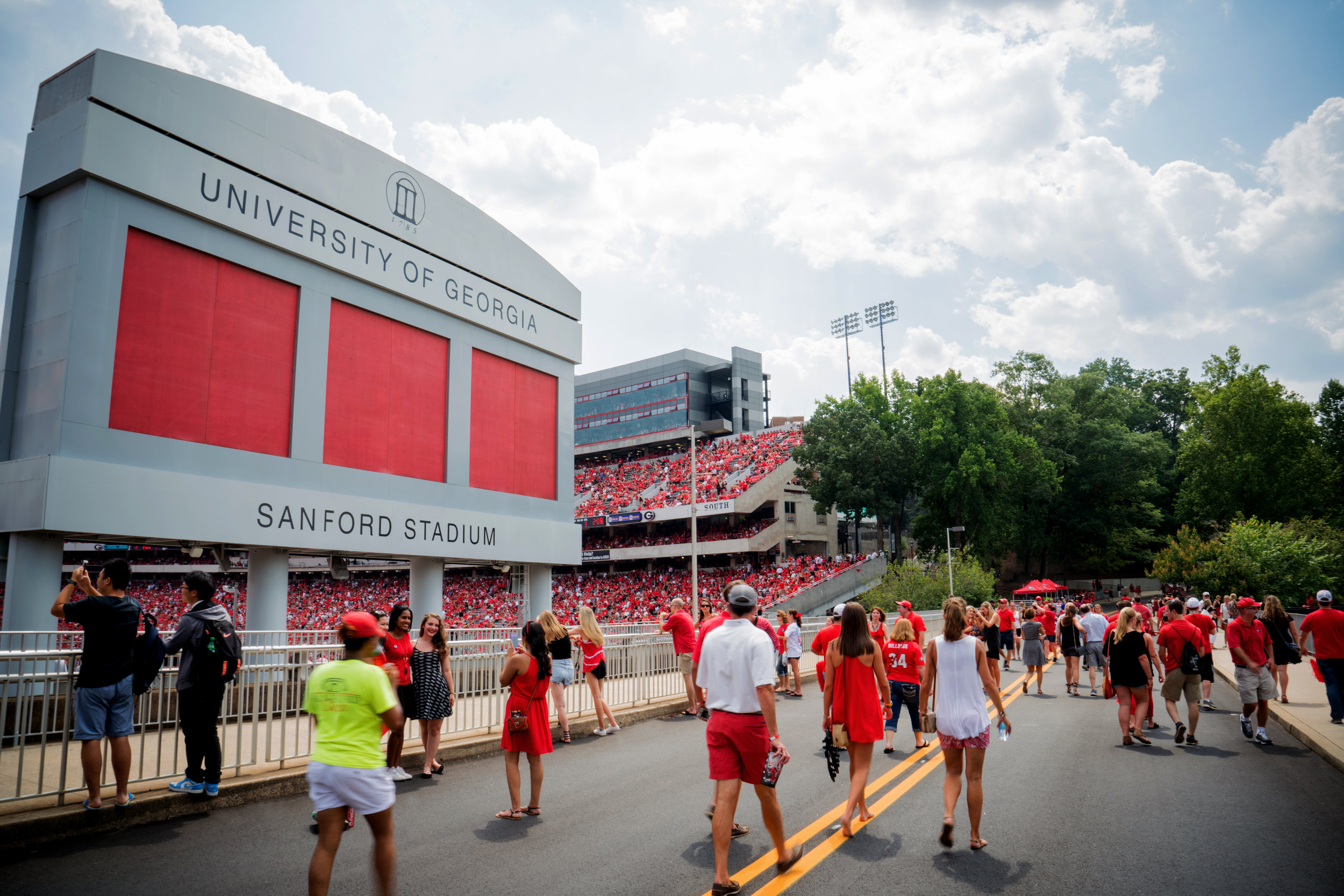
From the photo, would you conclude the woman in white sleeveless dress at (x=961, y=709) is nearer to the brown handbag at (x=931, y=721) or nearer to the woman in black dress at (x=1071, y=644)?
the brown handbag at (x=931, y=721)

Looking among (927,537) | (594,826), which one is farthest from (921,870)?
(927,537)

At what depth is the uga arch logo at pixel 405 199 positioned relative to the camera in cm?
1883

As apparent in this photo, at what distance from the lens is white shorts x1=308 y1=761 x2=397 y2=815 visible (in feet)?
14.0

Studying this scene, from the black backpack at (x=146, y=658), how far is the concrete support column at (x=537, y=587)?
15859 mm

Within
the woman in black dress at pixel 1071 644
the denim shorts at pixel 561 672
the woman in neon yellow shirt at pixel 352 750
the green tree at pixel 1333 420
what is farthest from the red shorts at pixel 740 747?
the green tree at pixel 1333 420

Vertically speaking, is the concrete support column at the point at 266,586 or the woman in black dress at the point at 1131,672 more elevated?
the concrete support column at the point at 266,586

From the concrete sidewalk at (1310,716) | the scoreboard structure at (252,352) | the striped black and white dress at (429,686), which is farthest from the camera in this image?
the scoreboard structure at (252,352)

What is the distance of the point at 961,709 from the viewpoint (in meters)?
5.94

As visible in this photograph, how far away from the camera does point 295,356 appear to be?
16.3 meters

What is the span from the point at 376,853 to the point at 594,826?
2.40 meters

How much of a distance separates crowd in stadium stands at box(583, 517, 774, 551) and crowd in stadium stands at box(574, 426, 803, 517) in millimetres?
2016

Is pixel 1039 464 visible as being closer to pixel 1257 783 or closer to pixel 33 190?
pixel 1257 783

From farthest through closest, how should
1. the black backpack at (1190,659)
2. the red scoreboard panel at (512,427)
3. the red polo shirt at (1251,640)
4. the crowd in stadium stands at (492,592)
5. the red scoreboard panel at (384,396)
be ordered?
the crowd in stadium stands at (492,592) < the red scoreboard panel at (512,427) < the red scoreboard panel at (384,396) < the black backpack at (1190,659) < the red polo shirt at (1251,640)

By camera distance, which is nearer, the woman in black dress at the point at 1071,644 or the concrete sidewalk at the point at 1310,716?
the concrete sidewalk at the point at 1310,716
